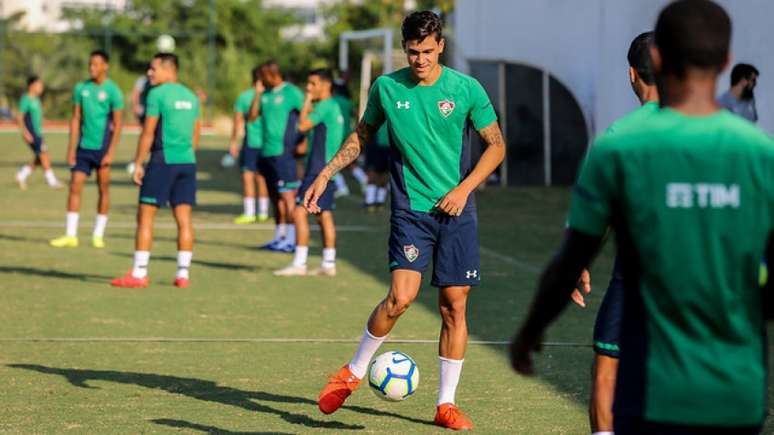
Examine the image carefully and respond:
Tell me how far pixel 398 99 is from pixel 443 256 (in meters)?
0.82

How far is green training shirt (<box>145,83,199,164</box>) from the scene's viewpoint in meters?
12.8

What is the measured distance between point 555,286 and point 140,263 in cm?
952

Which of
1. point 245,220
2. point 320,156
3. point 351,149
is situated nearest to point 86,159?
point 320,156

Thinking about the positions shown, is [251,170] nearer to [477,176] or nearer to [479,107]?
[479,107]

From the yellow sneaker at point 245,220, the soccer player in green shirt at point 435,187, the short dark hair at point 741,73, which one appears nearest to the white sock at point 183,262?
the short dark hair at point 741,73

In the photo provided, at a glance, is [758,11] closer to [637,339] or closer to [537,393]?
[537,393]

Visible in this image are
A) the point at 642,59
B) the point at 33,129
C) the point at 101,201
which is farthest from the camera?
the point at 33,129

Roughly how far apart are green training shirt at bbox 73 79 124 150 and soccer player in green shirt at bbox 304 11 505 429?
9180mm

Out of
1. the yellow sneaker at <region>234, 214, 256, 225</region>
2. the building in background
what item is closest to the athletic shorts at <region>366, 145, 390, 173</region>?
the yellow sneaker at <region>234, 214, 256, 225</region>

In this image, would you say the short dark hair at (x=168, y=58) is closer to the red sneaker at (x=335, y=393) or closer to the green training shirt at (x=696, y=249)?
the red sneaker at (x=335, y=393)

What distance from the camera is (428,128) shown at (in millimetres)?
7359

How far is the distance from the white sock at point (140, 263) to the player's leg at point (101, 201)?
128 inches

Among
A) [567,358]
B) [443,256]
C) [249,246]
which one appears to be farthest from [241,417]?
[249,246]

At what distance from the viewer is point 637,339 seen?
151 inches
